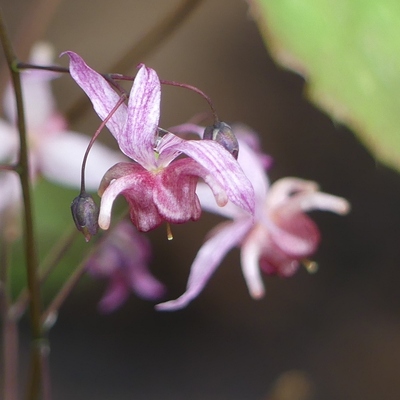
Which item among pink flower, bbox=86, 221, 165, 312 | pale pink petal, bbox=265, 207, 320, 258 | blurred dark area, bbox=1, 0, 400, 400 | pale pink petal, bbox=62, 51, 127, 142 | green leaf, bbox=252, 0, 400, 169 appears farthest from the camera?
blurred dark area, bbox=1, 0, 400, 400

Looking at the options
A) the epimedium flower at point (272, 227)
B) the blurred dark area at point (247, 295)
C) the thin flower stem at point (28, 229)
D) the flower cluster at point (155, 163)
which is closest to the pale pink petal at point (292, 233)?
the epimedium flower at point (272, 227)

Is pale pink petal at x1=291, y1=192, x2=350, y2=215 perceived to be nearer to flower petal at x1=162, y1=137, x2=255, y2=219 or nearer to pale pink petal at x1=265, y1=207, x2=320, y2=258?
pale pink petal at x1=265, y1=207, x2=320, y2=258

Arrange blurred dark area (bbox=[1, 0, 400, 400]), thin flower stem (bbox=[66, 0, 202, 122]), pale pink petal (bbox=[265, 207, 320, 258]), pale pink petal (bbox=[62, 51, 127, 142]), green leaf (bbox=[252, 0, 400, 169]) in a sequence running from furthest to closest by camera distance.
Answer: blurred dark area (bbox=[1, 0, 400, 400]), pale pink petal (bbox=[265, 207, 320, 258]), thin flower stem (bbox=[66, 0, 202, 122]), pale pink petal (bbox=[62, 51, 127, 142]), green leaf (bbox=[252, 0, 400, 169])

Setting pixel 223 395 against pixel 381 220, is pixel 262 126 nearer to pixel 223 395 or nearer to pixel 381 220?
pixel 381 220

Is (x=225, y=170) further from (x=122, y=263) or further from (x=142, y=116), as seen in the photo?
(x=122, y=263)

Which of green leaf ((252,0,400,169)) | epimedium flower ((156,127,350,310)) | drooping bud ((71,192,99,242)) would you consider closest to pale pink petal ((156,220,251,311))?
epimedium flower ((156,127,350,310))

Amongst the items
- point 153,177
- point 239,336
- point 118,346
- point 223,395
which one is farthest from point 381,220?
point 153,177
